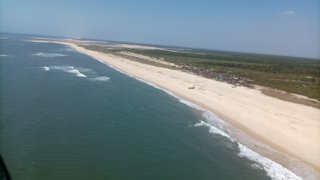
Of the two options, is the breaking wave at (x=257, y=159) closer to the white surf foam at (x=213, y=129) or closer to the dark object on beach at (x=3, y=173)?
the white surf foam at (x=213, y=129)

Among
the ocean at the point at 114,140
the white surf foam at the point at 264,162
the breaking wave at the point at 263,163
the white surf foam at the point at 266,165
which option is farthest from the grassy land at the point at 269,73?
the white surf foam at the point at 266,165

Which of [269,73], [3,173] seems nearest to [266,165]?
[3,173]

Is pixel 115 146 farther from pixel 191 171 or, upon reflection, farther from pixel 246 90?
pixel 246 90

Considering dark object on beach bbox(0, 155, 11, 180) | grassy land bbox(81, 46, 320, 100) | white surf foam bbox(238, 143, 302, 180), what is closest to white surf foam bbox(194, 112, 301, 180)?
white surf foam bbox(238, 143, 302, 180)

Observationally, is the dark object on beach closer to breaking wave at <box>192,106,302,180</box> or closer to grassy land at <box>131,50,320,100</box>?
breaking wave at <box>192,106,302,180</box>

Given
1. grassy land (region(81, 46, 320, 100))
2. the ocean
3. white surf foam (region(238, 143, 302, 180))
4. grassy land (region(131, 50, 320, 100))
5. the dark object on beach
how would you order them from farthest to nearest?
grassy land (region(81, 46, 320, 100)) → grassy land (region(131, 50, 320, 100)) → white surf foam (region(238, 143, 302, 180)) → the ocean → the dark object on beach

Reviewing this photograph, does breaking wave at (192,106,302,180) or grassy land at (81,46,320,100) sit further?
grassy land at (81,46,320,100)
